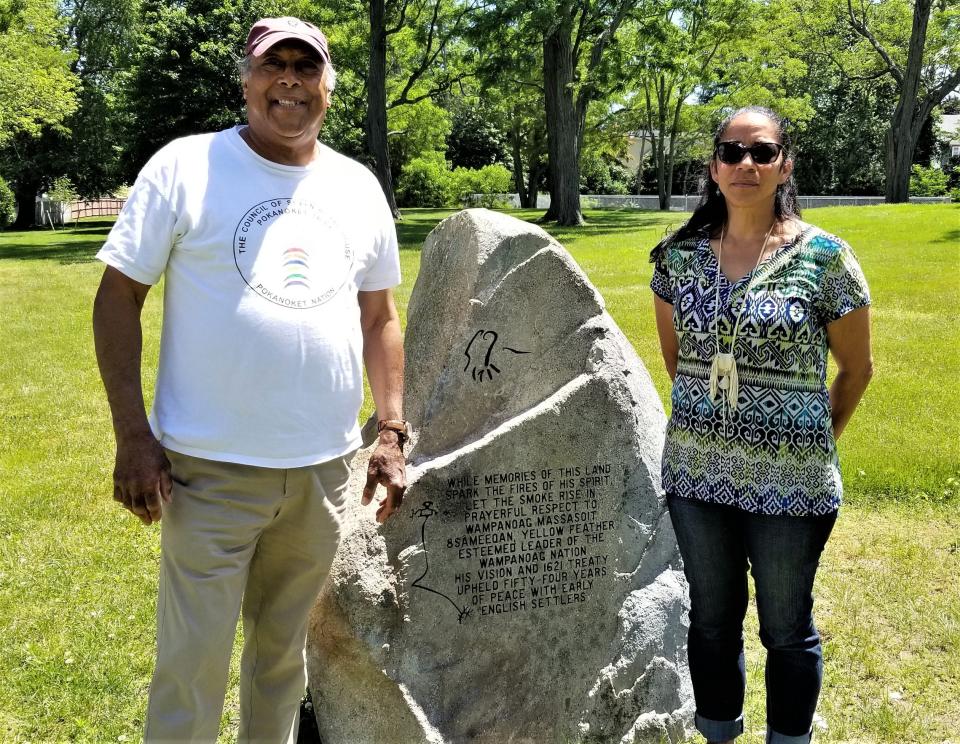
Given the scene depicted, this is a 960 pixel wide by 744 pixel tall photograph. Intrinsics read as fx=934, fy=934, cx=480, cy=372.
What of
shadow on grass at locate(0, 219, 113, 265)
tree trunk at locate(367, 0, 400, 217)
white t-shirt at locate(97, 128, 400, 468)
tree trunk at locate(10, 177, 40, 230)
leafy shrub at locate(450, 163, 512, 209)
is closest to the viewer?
white t-shirt at locate(97, 128, 400, 468)

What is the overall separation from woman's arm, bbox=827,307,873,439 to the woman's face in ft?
1.46

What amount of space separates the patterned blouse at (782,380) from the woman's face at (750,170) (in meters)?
0.18

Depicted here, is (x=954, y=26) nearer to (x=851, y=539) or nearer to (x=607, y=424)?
(x=851, y=539)

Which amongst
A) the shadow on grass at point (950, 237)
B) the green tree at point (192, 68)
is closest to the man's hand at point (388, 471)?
the shadow on grass at point (950, 237)

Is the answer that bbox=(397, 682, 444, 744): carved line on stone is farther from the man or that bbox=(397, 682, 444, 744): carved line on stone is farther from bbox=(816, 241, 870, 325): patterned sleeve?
bbox=(816, 241, 870, 325): patterned sleeve

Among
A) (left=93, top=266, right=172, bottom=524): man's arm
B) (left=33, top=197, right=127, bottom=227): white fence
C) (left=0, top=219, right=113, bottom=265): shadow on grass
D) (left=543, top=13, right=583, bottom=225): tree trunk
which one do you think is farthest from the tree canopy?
(left=93, top=266, right=172, bottom=524): man's arm

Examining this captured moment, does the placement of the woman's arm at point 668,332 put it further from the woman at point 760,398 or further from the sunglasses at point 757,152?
the sunglasses at point 757,152

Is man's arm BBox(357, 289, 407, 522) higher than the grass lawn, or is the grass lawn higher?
man's arm BBox(357, 289, 407, 522)

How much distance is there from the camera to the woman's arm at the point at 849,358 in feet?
9.25

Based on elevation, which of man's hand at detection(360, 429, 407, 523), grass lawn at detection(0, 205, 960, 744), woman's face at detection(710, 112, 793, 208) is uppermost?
woman's face at detection(710, 112, 793, 208)

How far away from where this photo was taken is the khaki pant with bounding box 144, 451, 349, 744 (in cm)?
272

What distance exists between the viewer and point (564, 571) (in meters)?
3.75

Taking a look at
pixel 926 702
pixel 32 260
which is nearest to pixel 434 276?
pixel 926 702

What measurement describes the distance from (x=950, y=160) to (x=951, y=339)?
43.4 m
